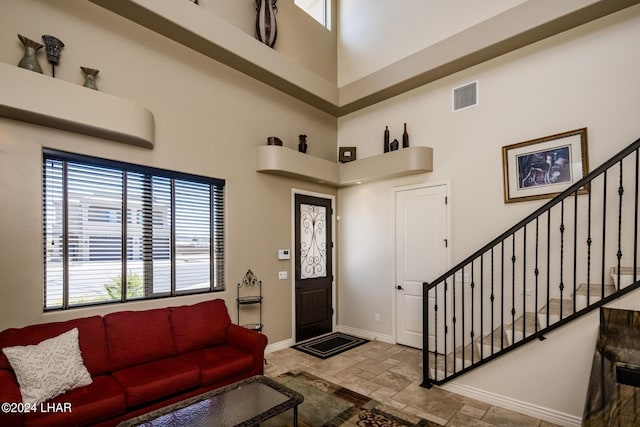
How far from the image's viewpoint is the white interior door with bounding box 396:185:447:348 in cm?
454

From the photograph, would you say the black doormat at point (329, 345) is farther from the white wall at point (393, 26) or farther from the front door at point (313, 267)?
the white wall at point (393, 26)

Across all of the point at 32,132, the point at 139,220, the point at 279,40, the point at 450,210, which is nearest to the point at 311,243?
the point at 450,210

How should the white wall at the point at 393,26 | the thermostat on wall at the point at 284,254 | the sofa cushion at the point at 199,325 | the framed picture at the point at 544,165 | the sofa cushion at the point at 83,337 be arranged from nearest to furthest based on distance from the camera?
1. the sofa cushion at the point at 83,337
2. the sofa cushion at the point at 199,325
3. the framed picture at the point at 544,165
4. the white wall at the point at 393,26
5. the thermostat on wall at the point at 284,254

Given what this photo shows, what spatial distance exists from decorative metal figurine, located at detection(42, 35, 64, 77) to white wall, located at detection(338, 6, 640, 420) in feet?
13.4

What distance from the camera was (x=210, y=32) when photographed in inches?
148

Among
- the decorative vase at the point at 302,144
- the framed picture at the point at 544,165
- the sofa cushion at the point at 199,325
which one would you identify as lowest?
the sofa cushion at the point at 199,325

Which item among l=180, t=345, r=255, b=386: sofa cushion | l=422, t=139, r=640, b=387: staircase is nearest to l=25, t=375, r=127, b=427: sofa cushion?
l=180, t=345, r=255, b=386: sofa cushion

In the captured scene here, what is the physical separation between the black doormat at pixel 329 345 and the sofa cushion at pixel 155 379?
2058 mm

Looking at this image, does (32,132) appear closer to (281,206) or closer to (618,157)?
(281,206)

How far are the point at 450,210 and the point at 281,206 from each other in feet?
7.91

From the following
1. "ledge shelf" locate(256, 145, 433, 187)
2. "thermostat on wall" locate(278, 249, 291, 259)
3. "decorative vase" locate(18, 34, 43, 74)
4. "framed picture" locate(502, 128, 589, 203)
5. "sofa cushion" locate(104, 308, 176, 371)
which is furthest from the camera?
"thermostat on wall" locate(278, 249, 291, 259)

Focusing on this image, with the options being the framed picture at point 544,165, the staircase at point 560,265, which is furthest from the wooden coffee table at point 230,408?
the framed picture at point 544,165

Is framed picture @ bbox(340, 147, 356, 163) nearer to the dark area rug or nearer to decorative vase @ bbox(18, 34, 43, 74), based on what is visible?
the dark area rug

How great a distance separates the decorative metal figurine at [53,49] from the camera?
2896 mm
